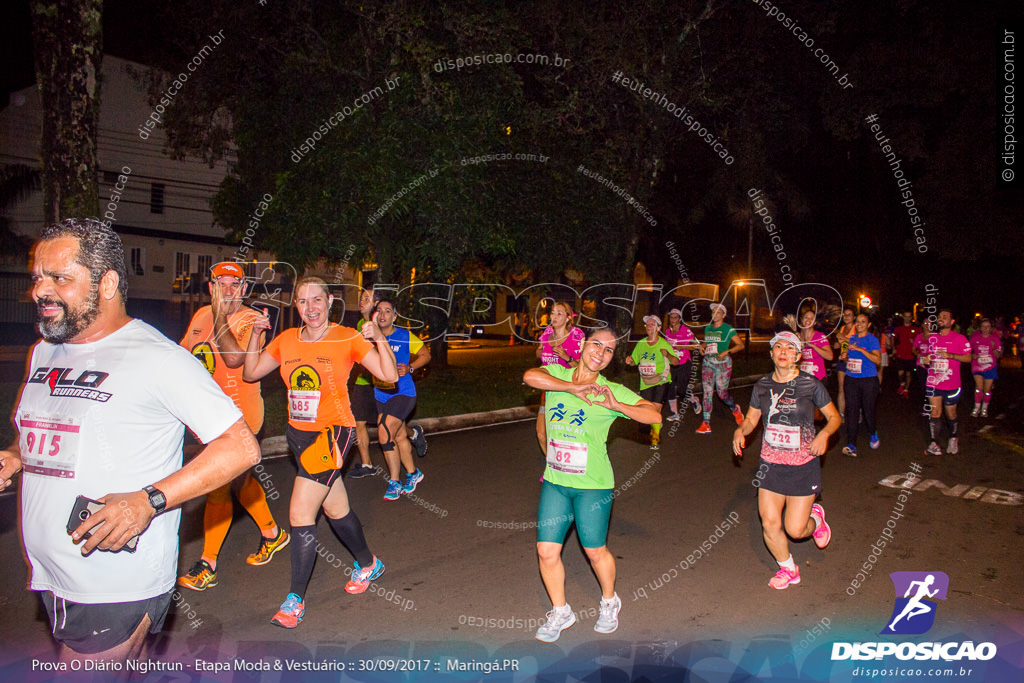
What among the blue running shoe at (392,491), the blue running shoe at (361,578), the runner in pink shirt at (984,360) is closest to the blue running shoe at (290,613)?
the blue running shoe at (361,578)

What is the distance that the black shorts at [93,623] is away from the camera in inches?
91.0

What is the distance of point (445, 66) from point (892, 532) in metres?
9.52

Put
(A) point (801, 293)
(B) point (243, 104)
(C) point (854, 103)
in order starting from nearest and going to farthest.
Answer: (B) point (243, 104), (C) point (854, 103), (A) point (801, 293)

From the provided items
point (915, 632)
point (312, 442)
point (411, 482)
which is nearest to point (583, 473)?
point (312, 442)

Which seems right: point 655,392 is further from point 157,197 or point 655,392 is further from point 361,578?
point 157,197

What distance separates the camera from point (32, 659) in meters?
3.82

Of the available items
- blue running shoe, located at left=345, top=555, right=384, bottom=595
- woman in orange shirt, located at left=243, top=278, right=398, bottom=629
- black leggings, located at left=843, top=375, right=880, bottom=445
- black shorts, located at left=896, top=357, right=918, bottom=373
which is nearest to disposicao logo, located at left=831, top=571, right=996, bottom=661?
blue running shoe, located at left=345, top=555, right=384, bottom=595

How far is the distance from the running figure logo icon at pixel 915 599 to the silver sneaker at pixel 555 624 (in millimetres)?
2024

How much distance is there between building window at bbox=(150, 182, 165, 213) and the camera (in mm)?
30078

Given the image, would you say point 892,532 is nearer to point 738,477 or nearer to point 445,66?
point 738,477

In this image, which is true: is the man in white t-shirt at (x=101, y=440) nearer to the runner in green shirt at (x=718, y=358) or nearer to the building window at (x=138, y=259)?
the runner in green shirt at (x=718, y=358)

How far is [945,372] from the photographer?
9609 millimetres

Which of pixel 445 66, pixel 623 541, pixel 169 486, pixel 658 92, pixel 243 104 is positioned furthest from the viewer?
pixel 658 92

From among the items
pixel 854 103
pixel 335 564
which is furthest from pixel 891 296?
pixel 335 564
